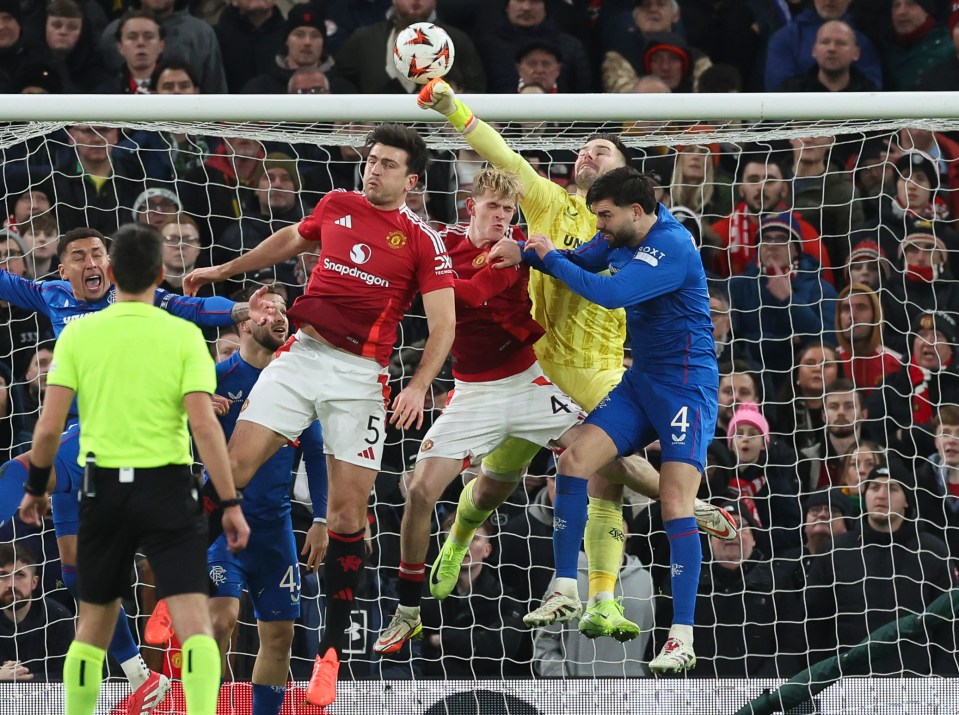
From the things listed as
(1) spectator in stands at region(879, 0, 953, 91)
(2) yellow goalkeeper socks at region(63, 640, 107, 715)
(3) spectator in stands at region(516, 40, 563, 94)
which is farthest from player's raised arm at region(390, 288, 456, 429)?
(1) spectator in stands at region(879, 0, 953, 91)

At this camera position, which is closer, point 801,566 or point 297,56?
point 801,566

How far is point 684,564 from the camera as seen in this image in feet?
23.6

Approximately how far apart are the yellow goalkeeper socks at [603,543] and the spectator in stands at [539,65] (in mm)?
4032

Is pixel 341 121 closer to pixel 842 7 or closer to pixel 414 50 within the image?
pixel 414 50

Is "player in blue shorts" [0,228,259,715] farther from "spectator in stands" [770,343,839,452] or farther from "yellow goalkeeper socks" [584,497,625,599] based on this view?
"spectator in stands" [770,343,839,452]

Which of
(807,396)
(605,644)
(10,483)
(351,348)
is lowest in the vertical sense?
(605,644)

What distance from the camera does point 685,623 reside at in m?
7.18

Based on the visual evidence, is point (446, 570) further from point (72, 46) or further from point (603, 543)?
point (72, 46)

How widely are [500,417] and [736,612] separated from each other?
233 centimetres

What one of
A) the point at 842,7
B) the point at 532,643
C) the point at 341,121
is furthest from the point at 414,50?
the point at 842,7

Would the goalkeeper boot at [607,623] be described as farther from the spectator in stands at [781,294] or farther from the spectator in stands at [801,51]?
the spectator in stands at [801,51]

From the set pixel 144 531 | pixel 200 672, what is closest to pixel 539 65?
pixel 144 531

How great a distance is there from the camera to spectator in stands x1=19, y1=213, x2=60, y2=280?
9289 mm

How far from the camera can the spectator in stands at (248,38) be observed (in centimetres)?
1123
